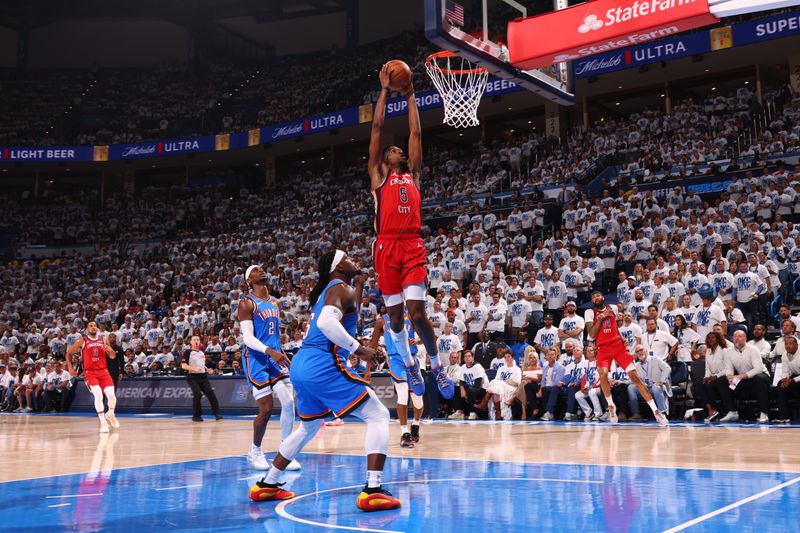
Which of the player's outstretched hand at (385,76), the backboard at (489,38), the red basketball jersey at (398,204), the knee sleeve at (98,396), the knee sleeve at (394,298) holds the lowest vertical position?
the knee sleeve at (98,396)

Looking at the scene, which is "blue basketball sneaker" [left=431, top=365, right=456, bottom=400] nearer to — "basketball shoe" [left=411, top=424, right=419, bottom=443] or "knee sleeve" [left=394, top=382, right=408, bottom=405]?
"basketball shoe" [left=411, top=424, right=419, bottom=443]

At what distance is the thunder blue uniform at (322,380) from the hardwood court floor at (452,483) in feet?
2.30

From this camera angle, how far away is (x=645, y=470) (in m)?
6.64

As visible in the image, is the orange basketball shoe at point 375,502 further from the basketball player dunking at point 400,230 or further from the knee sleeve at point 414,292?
the knee sleeve at point 414,292

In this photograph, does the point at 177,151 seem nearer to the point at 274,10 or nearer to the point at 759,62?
the point at 274,10

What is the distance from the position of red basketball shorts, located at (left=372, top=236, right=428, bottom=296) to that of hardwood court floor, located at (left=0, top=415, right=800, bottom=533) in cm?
171

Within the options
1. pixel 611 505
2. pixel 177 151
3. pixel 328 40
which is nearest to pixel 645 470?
pixel 611 505

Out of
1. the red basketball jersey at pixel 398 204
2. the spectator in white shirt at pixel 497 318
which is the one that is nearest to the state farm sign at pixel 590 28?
Result: the red basketball jersey at pixel 398 204

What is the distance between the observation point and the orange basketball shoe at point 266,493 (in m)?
5.65

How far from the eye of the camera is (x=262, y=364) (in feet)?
26.1

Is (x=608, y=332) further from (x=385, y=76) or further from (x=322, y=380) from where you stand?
(x=322, y=380)

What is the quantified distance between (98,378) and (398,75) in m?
10.2

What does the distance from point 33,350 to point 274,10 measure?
22.2 metres

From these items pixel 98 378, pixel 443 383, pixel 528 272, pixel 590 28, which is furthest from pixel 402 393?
pixel 528 272
